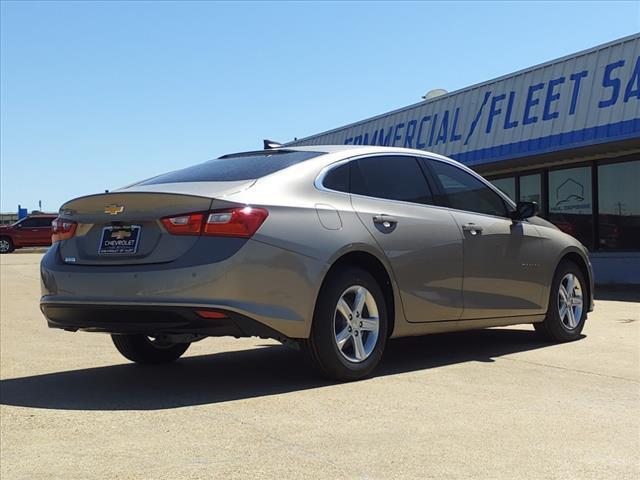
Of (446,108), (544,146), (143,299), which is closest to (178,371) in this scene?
(143,299)

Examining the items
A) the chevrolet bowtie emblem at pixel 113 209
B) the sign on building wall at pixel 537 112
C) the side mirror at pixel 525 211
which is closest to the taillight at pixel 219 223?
the chevrolet bowtie emblem at pixel 113 209

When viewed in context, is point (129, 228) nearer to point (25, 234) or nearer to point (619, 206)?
point (619, 206)

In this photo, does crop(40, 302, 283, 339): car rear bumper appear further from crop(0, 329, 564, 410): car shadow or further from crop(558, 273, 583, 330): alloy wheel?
crop(558, 273, 583, 330): alloy wheel

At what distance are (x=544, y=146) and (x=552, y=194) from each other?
3176 mm

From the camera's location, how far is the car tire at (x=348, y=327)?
4914 mm

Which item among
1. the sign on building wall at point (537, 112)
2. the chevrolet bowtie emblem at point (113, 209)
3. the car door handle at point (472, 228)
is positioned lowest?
the chevrolet bowtie emblem at point (113, 209)

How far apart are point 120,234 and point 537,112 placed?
1189cm

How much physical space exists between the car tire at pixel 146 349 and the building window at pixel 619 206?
11.8 meters

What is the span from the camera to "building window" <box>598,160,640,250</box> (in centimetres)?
1551

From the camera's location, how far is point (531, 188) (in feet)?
60.4

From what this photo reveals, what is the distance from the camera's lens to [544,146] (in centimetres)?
1484

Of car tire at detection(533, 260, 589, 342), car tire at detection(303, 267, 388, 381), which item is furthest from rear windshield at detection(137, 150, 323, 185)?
car tire at detection(533, 260, 589, 342)

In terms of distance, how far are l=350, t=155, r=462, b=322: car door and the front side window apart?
0.69 feet

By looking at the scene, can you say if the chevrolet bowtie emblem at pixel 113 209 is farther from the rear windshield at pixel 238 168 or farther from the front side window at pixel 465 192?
the front side window at pixel 465 192
